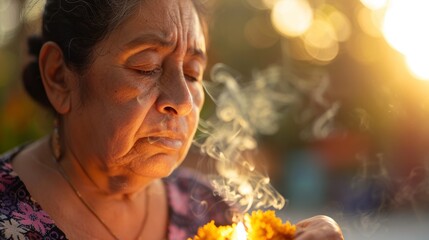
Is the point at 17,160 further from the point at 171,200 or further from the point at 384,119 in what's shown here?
the point at 384,119

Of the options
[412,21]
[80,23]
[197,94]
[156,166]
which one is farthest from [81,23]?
[412,21]

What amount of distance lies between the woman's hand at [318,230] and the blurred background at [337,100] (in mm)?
1260

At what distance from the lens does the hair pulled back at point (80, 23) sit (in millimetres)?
2363

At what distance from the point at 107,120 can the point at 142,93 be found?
18cm

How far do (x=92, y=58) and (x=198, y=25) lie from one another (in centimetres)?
48


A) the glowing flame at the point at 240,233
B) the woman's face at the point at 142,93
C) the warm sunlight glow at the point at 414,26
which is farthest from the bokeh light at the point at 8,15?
the glowing flame at the point at 240,233

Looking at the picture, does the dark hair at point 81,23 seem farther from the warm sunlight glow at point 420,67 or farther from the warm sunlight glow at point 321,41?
the warm sunlight glow at point 321,41

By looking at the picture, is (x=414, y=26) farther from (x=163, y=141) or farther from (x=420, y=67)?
(x=163, y=141)

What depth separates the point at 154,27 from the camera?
2336 millimetres

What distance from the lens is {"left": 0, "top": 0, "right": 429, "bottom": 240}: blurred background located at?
3.48 metres

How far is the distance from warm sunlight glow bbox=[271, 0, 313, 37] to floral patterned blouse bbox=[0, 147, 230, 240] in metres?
4.39

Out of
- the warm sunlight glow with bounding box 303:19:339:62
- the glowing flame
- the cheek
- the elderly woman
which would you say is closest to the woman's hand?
the elderly woman

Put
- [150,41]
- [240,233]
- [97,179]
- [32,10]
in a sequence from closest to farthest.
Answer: [240,233]
[150,41]
[97,179]
[32,10]

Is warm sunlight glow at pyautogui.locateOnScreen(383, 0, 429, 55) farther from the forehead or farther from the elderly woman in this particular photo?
the forehead
